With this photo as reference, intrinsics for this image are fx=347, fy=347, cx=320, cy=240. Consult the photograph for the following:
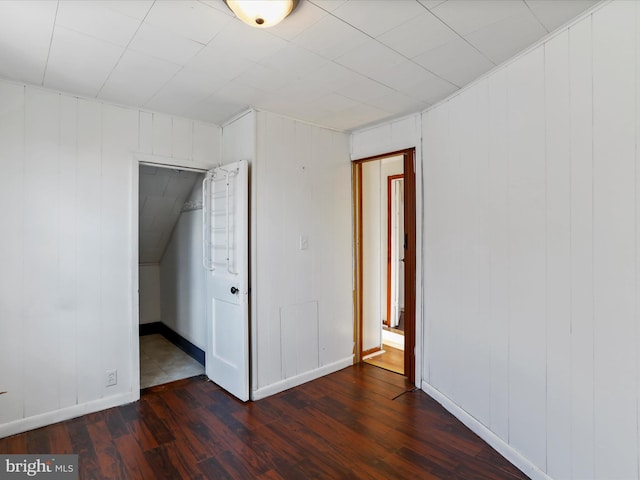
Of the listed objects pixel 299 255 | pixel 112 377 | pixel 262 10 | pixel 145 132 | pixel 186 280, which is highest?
pixel 262 10

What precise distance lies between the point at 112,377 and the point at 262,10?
9.08 feet

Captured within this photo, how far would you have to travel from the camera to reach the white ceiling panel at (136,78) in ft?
6.72

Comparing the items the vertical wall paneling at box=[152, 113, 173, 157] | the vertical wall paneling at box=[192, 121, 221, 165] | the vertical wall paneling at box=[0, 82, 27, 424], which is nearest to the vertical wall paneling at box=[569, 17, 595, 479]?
the vertical wall paneling at box=[192, 121, 221, 165]

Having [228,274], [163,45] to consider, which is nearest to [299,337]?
[228,274]

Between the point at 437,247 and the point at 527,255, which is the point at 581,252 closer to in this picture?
the point at 527,255

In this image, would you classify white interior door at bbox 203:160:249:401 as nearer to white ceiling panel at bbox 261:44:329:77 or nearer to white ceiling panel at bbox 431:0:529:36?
white ceiling panel at bbox 261:44:329:77

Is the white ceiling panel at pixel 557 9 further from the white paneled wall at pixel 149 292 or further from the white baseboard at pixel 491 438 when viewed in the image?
the white paneled wall at pixel 149 292

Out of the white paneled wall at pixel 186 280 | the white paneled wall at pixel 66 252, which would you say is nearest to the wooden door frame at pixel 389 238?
the white paneled wall at pixel 186 280

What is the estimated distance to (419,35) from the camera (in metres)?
1.78

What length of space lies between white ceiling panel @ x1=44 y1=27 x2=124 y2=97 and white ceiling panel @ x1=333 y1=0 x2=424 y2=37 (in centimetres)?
125

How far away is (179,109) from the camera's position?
2.84 metres

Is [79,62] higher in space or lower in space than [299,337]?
higher

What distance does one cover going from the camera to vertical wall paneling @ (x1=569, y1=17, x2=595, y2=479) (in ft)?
5.24

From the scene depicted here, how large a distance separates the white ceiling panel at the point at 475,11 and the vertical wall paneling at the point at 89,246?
8.14 feet
